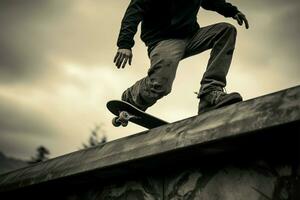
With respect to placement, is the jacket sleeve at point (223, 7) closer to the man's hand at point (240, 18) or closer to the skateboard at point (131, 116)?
the man's hand at point (240, 18)

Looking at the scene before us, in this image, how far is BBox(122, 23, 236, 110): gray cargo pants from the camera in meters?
3.73

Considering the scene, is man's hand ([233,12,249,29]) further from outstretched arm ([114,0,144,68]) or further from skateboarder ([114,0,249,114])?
outstretched arm ([114,0,144,68])

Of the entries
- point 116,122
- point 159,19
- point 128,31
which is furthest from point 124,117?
point 159,19

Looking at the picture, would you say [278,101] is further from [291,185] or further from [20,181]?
[20,181]

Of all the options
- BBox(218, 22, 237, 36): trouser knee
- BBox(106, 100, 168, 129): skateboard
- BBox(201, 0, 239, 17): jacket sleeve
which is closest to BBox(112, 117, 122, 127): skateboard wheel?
BBox(106, 100, 168, 129): skateboard

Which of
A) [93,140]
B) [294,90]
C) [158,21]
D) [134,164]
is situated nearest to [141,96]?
[158,21]

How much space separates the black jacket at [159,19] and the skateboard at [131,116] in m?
0.52

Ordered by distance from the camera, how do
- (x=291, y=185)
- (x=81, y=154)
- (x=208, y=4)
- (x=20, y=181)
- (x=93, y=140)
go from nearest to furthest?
(x=291, y=185)
(x=81, y=154)
(x=20, y=181)
(x=208, y=4)
(x=93, y=140)

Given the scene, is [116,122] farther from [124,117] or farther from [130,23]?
[130,23]

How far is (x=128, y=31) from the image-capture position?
3877 millimetres

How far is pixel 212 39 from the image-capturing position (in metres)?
3.91

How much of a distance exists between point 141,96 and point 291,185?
1913 mm

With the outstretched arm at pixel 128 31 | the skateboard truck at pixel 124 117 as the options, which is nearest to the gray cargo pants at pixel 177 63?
the skateboard truck at pixel 124 117

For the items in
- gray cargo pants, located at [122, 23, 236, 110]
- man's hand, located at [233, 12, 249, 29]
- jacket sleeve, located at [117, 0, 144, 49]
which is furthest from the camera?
man's hand, located at [233, 12, 249, 29]
